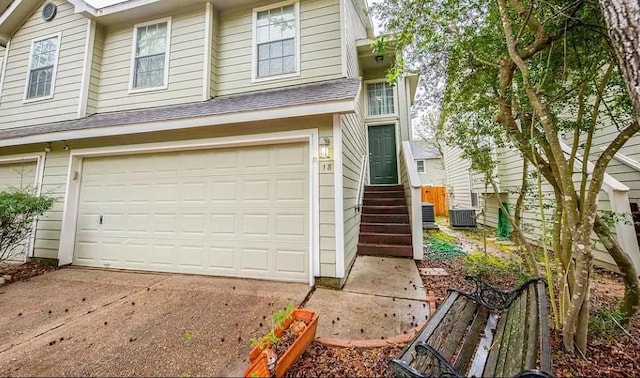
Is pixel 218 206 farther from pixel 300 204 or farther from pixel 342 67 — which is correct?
pixel 342 67

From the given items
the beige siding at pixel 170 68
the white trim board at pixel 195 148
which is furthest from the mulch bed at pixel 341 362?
the beige siding at pixel 170 68

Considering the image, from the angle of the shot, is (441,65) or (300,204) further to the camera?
(300,204)

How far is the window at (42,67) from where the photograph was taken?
19.6 ft

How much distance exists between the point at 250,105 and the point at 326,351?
3646 millimetres

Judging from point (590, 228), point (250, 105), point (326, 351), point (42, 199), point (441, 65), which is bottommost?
point (326, 351)

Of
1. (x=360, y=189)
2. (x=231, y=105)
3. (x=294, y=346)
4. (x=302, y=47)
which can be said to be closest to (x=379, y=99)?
(x=360, y=189)

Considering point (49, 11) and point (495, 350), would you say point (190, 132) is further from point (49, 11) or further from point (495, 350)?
point (49, 11)

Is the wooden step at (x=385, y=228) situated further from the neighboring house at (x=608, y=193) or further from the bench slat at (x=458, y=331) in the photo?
the bench slat at (x=458, y=331)

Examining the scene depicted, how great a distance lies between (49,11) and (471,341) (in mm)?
10437

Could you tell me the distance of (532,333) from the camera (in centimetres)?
152

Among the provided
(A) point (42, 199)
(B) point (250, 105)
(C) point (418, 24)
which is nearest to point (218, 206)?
(B) point (250, 105)

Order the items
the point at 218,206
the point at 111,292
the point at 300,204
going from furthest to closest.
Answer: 1. the point at 218,206
2. the point at 300,204
3. the point at 111,292

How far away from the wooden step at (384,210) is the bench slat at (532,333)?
4008 mm

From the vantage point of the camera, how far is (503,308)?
7.63 feet
